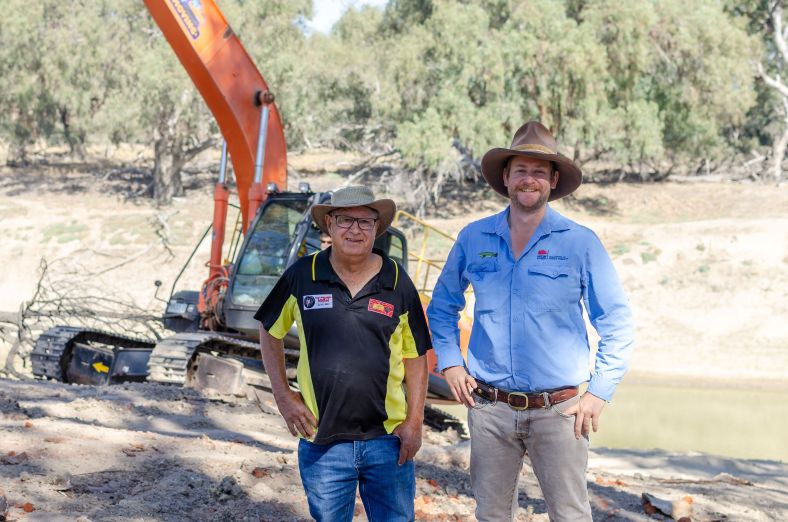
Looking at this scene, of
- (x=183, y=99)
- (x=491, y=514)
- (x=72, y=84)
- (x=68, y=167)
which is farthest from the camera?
(x=68, y=167)

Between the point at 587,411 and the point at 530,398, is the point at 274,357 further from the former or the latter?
the point at 587,411

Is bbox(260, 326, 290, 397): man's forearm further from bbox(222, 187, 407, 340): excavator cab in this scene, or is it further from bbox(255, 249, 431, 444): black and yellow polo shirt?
bbox(222, 187, 407, 340): excavator cab

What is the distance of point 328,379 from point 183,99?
87.5 feet

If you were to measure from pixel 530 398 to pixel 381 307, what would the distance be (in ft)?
2.53

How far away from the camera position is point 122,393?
9789 millimetres

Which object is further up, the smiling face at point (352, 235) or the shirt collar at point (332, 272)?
the smiling face at point (352, 235)

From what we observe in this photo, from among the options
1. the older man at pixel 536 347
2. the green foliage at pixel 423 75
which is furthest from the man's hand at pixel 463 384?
the green foliage at pixel 423 75

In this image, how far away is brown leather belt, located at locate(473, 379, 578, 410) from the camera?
4.05m

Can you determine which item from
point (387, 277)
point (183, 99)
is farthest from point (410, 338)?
point (183, 99)

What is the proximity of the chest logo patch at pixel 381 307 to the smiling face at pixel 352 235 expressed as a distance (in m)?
0.20

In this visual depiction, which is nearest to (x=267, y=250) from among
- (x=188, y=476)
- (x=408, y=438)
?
(x=188, y=476)

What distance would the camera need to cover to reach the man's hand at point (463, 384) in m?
4.18

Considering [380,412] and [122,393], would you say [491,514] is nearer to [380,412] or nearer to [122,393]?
[380,412]

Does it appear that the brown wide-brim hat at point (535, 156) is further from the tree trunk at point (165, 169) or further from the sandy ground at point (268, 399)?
the tree trunk at point (165, 169)
